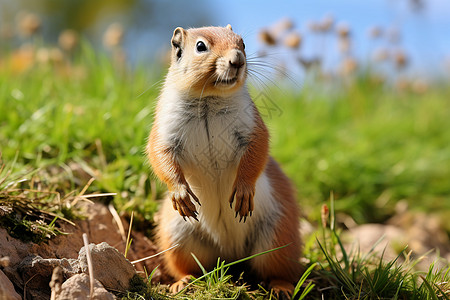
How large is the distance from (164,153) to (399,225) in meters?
3.41

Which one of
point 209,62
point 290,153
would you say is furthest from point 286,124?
point 209,62

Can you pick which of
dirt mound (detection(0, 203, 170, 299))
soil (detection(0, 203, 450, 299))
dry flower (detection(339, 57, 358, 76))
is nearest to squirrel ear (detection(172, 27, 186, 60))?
dirt mound (detection(0, 203, 170, 299))

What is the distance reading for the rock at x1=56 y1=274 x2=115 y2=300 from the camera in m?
2.07

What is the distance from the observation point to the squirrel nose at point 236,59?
2334 mm

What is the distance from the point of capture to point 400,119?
23.9 feet

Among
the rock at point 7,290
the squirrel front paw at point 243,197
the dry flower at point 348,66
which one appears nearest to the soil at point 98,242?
the rock at point 7,290

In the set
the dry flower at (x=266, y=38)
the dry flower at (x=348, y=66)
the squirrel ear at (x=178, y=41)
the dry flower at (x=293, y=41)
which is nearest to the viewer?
the squirrel ear at (x=178, y=41)

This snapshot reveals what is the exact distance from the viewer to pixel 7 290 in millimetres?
2031

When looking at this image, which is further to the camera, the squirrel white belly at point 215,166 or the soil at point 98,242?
the squirrel white belly at point 215,166

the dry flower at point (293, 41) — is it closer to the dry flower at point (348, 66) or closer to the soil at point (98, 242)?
the dry flower at point (348, 66)

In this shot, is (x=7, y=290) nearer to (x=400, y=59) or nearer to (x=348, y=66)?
(x=348, y=66)

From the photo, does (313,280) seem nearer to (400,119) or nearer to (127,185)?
(127,185)

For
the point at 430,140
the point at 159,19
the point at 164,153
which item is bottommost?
the point at 430,140

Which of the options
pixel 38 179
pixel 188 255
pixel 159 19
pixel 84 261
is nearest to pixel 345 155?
pixel 188 255
